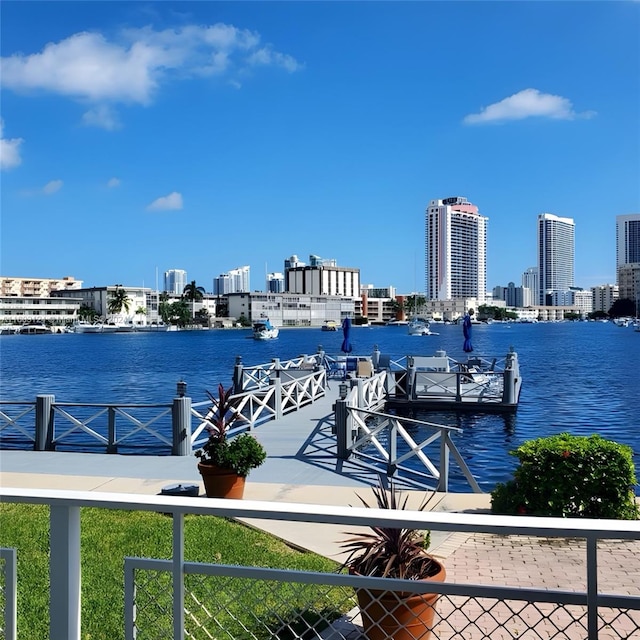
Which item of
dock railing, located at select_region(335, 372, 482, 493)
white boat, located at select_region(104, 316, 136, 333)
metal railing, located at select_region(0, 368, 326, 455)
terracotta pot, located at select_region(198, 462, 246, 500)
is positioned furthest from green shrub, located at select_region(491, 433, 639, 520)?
white boat, located at select_region(104, 316, 136, 333)

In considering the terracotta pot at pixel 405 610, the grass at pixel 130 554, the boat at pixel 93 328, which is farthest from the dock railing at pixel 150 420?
the boat at pixel 93 328

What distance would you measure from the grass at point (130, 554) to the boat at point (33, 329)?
171886 millimetres

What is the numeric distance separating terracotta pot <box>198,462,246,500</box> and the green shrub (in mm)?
4074

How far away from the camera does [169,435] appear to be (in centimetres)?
2398

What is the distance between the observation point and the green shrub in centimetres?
804

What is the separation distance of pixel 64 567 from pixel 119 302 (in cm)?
18546

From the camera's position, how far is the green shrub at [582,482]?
804 centimetres

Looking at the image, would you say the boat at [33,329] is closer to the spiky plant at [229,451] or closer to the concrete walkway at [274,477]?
the concrete walkway at [274,477]

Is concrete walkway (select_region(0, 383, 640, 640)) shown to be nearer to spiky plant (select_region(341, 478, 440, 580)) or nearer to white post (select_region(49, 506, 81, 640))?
spiky plant (select_region(341, 478, 440, 580))

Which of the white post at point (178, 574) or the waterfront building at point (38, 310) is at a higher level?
the waterfront building at point (38, 310)

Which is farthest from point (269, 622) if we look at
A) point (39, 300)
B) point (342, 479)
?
point (39, 300)

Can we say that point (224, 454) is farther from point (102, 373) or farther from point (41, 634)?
point (102, 373)

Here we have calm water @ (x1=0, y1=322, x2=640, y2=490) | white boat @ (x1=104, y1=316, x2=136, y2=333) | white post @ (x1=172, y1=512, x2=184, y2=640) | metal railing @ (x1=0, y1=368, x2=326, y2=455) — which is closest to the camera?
white post @ (x1=172, y1=512, x2=184, y2=640)

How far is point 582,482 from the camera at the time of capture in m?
8.09
